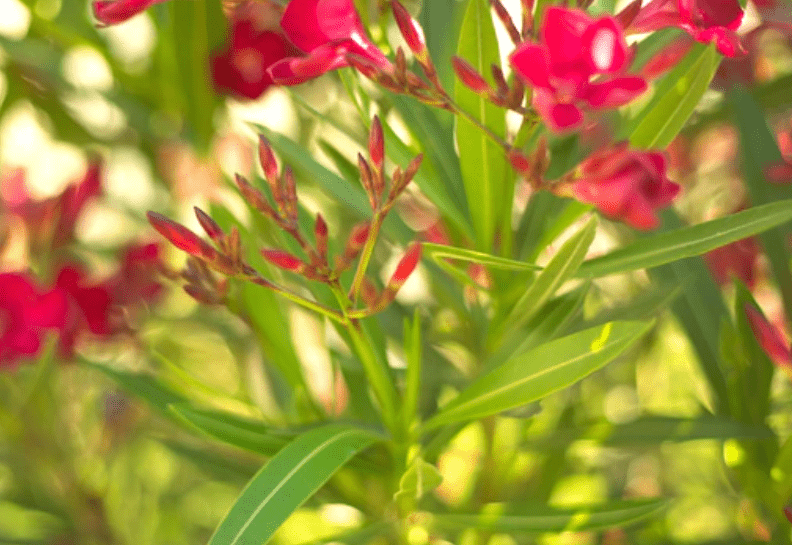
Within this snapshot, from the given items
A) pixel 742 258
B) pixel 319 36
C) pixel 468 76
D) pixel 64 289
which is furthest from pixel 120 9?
pixel 742 258

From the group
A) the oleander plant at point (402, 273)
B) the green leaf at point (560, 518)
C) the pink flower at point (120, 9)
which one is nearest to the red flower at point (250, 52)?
the oleander plant at point (402, 273)

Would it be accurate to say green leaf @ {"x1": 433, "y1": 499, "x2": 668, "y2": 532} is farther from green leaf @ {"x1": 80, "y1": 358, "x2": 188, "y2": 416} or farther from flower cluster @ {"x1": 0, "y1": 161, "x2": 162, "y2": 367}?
flower cluster @ {"x1": 0, "y1": 161, "x2": 162, "y2": 367}

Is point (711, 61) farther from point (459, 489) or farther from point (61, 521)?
point (61, 521)

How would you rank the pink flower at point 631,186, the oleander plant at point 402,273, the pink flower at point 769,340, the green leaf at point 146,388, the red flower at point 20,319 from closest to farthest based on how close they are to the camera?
the pink flower at point 631,186 → the oleander plant at point 402,273 → the pink flower at point 769,340 → the green leaf at point 146,388 → the red flower at point 20,319

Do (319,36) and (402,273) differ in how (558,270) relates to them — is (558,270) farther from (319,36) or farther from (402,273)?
(319,36)

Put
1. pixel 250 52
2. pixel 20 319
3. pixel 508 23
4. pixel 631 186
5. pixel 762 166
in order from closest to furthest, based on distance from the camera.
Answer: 1. pixel 631 186
2. pixel 508 23
3. pixel 762 166
4. pixel 20 319
5. pixel 250 52

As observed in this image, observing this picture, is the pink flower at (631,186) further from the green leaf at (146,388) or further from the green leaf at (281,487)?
the green leaf at (146,388)
